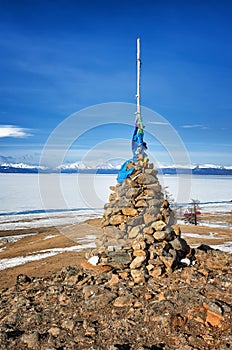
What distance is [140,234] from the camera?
454 inches

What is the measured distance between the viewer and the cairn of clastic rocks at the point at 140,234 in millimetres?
11008

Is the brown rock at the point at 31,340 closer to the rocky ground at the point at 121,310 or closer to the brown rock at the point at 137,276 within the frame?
the rocky ground at the point at 121,310

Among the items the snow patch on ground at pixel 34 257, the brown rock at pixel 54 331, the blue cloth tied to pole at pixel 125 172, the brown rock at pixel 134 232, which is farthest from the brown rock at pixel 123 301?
the snow patch on ground at pixel 34 257

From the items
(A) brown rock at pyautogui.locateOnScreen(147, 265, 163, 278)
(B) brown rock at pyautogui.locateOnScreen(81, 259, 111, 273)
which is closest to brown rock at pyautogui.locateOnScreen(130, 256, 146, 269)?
(A) brown rock at pyautogui.locateOnScreen(147, 265, 163, 278)

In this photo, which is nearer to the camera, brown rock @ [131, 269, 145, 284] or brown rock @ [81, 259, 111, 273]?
brown rock @ [131, 269, 145, 284]

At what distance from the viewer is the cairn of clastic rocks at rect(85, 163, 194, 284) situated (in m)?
11.0

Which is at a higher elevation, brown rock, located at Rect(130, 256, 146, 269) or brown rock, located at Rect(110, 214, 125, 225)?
brown rock, located at Rect(110, 214, 125, 225)

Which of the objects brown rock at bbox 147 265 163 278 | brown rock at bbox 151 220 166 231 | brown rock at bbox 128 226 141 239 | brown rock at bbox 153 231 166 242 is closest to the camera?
brown rock at bbox 147 265 163 278

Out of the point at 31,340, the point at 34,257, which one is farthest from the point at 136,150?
the point at 34,257

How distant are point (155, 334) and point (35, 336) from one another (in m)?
2.78

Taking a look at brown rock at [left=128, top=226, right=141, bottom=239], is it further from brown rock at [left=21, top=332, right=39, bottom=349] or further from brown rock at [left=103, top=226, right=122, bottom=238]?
brown rock at [left=21, top=332, right=39, bottom=349]

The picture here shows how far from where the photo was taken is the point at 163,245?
11.4 m

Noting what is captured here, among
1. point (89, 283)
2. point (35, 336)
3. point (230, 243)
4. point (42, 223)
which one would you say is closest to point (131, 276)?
point (89, 283)

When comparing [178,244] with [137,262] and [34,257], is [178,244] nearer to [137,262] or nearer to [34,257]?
[137,262]
